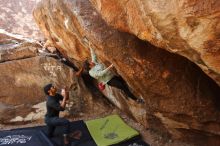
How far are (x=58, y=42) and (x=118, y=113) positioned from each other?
2.56 metres

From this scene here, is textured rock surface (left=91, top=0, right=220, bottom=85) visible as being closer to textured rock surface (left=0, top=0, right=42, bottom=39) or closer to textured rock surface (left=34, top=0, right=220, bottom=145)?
textured rock surface (left=34, top=0, right=220, bottom=145)

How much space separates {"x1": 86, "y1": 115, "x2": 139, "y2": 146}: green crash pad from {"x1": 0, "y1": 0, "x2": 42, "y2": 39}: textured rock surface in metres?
7.00

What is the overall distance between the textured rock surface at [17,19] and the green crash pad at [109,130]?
23.0 ft

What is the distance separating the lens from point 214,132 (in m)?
6.19

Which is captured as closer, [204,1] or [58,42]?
[204,1]

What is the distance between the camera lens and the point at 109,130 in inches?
315

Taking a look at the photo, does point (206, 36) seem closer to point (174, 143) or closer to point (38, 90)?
point (174, 143)

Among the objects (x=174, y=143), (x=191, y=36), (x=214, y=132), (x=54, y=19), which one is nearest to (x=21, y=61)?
(x=54, y=19)

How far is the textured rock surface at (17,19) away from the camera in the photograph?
14.6 m

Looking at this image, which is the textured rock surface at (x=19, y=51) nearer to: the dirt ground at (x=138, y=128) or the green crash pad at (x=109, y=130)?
the dirt ground at (x=138, y=128)

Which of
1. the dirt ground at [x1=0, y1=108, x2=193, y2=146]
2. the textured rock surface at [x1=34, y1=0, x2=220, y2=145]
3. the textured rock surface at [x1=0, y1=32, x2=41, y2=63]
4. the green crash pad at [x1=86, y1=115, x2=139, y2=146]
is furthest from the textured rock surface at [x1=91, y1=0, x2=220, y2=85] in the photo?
the textured rock surface at [x1=0, y1=32, x2=41, y2=63]

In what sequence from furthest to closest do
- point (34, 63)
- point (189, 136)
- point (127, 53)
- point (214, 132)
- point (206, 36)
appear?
1. point (34, 63)
2. point (189, 136)
3. point (214, 132)
4. point (127, 53)
5. point (206, 36)

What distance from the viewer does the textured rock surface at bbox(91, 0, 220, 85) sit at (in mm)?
2926

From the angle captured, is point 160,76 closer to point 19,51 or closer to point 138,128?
point 138,128
